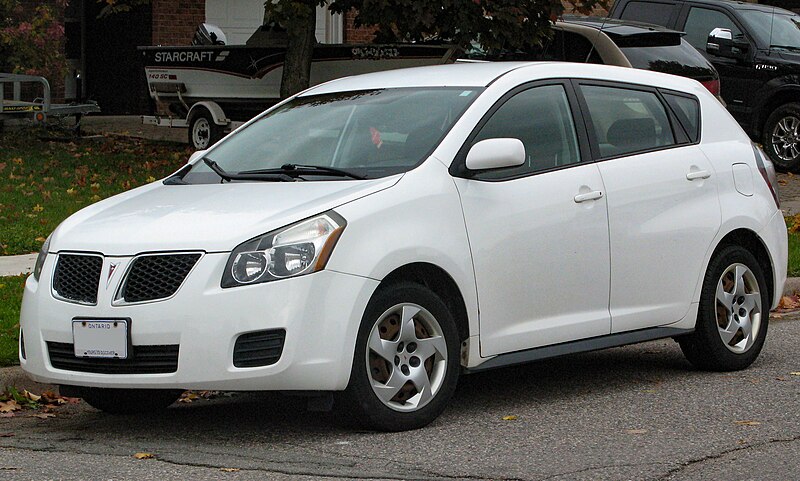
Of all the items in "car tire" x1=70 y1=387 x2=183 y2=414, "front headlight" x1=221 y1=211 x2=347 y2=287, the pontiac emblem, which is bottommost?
"car tire" x1=70 y1=387 x2=183 y2=414

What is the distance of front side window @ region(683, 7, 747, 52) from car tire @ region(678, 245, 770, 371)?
11016 millimetres

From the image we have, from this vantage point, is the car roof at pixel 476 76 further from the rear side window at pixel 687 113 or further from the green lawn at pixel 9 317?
the green lawn at pixel 9 317

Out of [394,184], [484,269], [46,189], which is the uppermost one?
[394,184]

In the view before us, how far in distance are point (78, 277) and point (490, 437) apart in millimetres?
1904

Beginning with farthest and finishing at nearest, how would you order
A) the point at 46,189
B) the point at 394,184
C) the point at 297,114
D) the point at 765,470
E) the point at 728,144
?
the point at 46,189 < the point at 728,144 < the point at 297,114 < the point at 394,184 < the point at 765,470

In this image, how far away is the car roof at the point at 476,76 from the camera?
7109mm

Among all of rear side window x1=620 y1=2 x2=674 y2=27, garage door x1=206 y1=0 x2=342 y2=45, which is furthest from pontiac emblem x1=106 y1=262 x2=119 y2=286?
garage door x1=206 y1=0 x2=342 y2=45

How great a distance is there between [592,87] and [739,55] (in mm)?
11225

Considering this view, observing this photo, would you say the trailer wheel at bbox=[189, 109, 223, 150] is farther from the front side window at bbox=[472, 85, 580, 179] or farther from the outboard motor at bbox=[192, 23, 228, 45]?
the front side window at bbox=[472, 85, 580, 179]

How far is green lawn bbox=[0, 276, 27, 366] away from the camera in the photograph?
7562 millimetres

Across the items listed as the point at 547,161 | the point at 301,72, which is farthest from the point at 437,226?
the point at 301,72

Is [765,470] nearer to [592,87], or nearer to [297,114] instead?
[592,87]

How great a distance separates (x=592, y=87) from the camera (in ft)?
24.3

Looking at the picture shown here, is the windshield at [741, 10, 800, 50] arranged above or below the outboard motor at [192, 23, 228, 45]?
above
